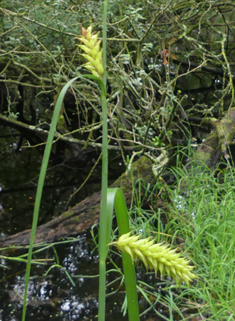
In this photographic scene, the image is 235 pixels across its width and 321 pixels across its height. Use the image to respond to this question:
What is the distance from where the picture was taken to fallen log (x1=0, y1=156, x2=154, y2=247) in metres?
2.70

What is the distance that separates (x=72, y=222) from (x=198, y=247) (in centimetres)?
103

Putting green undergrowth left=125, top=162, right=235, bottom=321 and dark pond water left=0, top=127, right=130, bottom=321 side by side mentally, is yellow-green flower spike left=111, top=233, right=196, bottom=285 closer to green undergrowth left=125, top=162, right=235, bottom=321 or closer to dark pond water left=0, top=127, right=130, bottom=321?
green undergrowth left=125, top=162, right=235, bottom=321

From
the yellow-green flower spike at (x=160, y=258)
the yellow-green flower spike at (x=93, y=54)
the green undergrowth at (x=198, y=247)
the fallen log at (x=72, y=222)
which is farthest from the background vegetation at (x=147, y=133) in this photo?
the yellow-green flower spike at (x=160, y=258)

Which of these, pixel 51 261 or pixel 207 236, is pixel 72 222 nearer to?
pixel 51 261

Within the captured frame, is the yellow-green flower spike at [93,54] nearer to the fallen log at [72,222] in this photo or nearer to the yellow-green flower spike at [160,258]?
the yellow-green flower spike at [160,258]

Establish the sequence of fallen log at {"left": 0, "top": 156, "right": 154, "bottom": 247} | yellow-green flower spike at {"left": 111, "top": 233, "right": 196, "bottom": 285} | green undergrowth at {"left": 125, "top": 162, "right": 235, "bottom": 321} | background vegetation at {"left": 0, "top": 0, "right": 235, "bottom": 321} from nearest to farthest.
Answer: yellow-green flower spike at {"left": 111, "top": 233, "right": 196, "bottom": 285} → green undergrowth at {"left": 125, "top": 162, "right": 235, "bottom": 321} → background vegetation at {"left": 0, "top": 0, "right": 235, "bottom": 321} → fallen log at {"left": 0, "top": 156, "right": 154, "bottom": 247}

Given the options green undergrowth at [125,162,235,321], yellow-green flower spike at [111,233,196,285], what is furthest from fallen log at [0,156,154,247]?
yellow-green flower spike at [111,233,196,285]

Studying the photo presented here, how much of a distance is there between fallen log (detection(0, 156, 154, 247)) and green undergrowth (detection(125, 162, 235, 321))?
26 cm

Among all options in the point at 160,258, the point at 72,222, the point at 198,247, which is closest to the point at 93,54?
the point at 160,258

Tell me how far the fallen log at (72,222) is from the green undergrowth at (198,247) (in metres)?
0.26

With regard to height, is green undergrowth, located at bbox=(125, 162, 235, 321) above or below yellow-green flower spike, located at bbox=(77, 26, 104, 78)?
below

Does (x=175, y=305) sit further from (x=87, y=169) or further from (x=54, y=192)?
(x=87, y=169)

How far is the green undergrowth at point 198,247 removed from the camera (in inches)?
77.4

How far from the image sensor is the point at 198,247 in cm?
237
